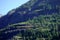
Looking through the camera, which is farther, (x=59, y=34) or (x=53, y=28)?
(x=53, y=28)

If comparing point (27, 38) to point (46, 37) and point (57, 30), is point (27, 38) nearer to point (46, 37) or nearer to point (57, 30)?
point (46, 37)

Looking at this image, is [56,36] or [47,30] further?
[47,30]

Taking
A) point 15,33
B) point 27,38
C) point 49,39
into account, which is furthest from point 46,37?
point 15,33

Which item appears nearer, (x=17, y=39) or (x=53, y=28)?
(x=17, y=39)

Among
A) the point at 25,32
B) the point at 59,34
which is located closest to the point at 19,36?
the point at 25,32

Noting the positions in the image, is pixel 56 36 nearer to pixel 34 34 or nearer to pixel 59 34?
pixel 59 34

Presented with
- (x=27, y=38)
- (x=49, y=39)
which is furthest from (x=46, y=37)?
(x=27, y=38)

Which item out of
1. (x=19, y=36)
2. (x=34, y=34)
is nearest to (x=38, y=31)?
(x=34, y=34)
